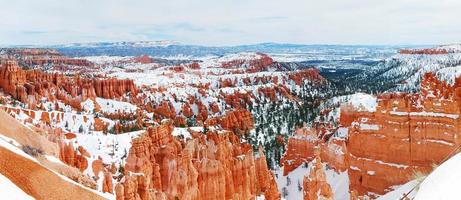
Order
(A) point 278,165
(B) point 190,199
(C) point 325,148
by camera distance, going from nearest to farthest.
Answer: (B) point 190,199 → (C) point 325,148 → (A) point 278,165

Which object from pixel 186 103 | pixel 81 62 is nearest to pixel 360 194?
pixel 186 103

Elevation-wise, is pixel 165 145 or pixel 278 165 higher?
pixel 165 145

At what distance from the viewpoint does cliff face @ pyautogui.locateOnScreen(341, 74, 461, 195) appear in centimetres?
2542

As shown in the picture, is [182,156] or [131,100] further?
[131,100]

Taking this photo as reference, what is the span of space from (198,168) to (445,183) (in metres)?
21.1

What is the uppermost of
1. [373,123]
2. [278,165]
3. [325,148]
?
[373,123]

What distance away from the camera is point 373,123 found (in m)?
28.7

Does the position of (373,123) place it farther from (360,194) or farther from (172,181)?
(172,181)

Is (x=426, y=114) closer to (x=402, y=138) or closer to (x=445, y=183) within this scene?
(x=402, y=138)

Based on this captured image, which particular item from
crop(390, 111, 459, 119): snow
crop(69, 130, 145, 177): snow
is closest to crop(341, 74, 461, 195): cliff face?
crop(390, 111, 459, 119): snow

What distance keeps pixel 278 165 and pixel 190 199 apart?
24.1 meters

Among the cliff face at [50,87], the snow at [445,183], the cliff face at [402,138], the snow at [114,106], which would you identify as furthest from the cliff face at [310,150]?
the snow at [114,106]

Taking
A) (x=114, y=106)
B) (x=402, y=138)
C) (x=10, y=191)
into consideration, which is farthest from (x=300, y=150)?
(x=114, y=106)

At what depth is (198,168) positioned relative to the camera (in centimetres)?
2647
